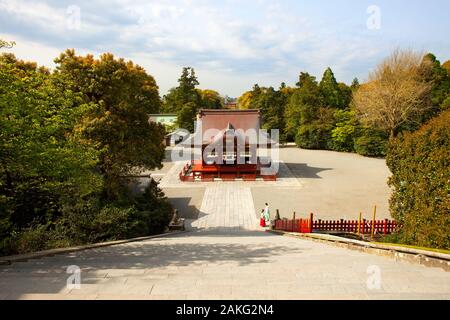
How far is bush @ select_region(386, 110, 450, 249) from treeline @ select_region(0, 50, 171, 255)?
10.0m

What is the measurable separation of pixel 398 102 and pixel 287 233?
94.4ft

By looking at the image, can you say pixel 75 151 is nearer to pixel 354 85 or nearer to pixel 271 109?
pixel 271 109

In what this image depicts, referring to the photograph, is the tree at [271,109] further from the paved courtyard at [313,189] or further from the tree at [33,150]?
the tree at [33,150]

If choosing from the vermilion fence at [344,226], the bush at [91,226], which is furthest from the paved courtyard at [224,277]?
the vermilion fence at [344,226]

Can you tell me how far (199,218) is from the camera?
62.9 feet

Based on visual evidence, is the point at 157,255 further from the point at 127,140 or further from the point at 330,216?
the point at 330,216

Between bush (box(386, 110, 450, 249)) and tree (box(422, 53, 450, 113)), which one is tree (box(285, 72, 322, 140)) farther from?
bush (box(386, 110, 450, 249))

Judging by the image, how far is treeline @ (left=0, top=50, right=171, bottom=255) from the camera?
7738 millimetres

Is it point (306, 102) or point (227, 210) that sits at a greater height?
point (306, 102)

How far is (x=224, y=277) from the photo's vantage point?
576 cm

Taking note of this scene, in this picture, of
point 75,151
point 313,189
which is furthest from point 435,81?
point 75,151

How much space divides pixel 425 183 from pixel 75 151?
34.3 feet

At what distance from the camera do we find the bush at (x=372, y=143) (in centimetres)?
4003

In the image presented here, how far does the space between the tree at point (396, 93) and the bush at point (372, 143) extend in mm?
1611
